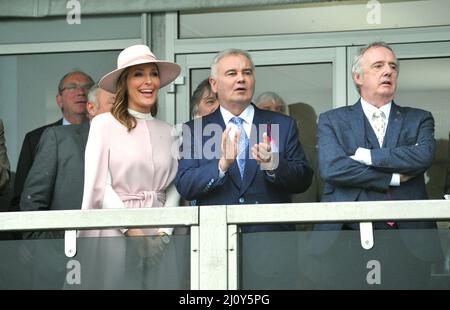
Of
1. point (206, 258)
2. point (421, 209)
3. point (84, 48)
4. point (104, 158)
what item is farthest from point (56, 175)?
point (421, 209)

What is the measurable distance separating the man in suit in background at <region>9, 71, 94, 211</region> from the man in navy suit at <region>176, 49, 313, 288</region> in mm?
1560

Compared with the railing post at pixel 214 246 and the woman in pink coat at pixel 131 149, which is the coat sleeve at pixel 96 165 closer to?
the woman in pink coat at pixel 131 149

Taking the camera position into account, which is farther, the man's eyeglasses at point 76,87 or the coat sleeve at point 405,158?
the man's eyeglasses at point 76,87

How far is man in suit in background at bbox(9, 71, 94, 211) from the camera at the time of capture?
9.27 meters

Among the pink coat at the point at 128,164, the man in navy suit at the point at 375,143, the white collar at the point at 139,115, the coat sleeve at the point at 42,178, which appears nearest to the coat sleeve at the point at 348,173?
the man in navy suit at the point at 375,143

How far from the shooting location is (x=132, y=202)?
7.57m

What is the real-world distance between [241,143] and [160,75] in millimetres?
818

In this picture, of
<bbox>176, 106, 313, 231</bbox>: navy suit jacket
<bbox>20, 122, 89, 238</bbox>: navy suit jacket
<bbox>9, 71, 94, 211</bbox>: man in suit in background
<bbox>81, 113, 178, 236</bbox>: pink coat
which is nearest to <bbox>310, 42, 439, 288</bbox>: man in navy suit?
<bbox>176, 106, 313, 231</bbox>: navy suit jacket

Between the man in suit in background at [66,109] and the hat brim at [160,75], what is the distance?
103cm

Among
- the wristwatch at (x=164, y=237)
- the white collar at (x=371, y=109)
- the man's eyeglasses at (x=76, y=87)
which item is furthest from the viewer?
the man's eyeglasses at (x=76, y=87)

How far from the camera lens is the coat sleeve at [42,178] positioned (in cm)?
842

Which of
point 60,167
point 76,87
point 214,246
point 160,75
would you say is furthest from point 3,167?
point 214,246

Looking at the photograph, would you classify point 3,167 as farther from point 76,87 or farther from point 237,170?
point 237,170
